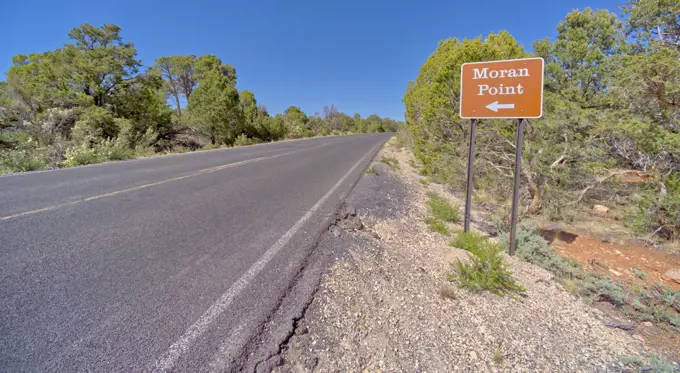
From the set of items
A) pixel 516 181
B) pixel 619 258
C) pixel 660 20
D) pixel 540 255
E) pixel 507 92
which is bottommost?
pixel 619 258

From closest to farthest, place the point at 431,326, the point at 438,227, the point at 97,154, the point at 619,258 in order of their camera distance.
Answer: the point at 431,326 < the point at 438,227 < the point at 619,258 < the point at 97,154

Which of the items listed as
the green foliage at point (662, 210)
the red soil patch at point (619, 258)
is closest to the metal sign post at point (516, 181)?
the red soil patch at point (619, 258)

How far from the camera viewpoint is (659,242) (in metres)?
5.87

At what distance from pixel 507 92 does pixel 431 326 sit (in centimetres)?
326

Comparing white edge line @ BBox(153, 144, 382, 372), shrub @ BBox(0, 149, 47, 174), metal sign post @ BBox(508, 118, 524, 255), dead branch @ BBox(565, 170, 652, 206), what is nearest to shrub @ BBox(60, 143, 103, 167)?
shrub @ BBox(0, 149, 47, 174)

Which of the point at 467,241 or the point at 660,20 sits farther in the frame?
the point at 660,20

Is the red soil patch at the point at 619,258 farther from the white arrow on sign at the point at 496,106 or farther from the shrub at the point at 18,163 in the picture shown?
the shrub at the point at 18,163

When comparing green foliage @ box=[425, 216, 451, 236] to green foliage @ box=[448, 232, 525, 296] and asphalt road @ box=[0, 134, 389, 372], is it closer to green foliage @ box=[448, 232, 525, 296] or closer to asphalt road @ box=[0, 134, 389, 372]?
green foliage @ box=[448, 232, 525, 296]

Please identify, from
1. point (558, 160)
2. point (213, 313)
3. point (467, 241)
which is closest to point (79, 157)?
point (213, 313)

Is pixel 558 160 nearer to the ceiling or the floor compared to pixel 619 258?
nearer to the ceiling

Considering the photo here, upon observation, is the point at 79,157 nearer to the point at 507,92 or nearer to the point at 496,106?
the point at 496,106

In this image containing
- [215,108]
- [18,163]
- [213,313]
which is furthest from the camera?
[215,108]

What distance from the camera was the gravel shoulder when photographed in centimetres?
202

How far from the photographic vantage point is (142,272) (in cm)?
281
